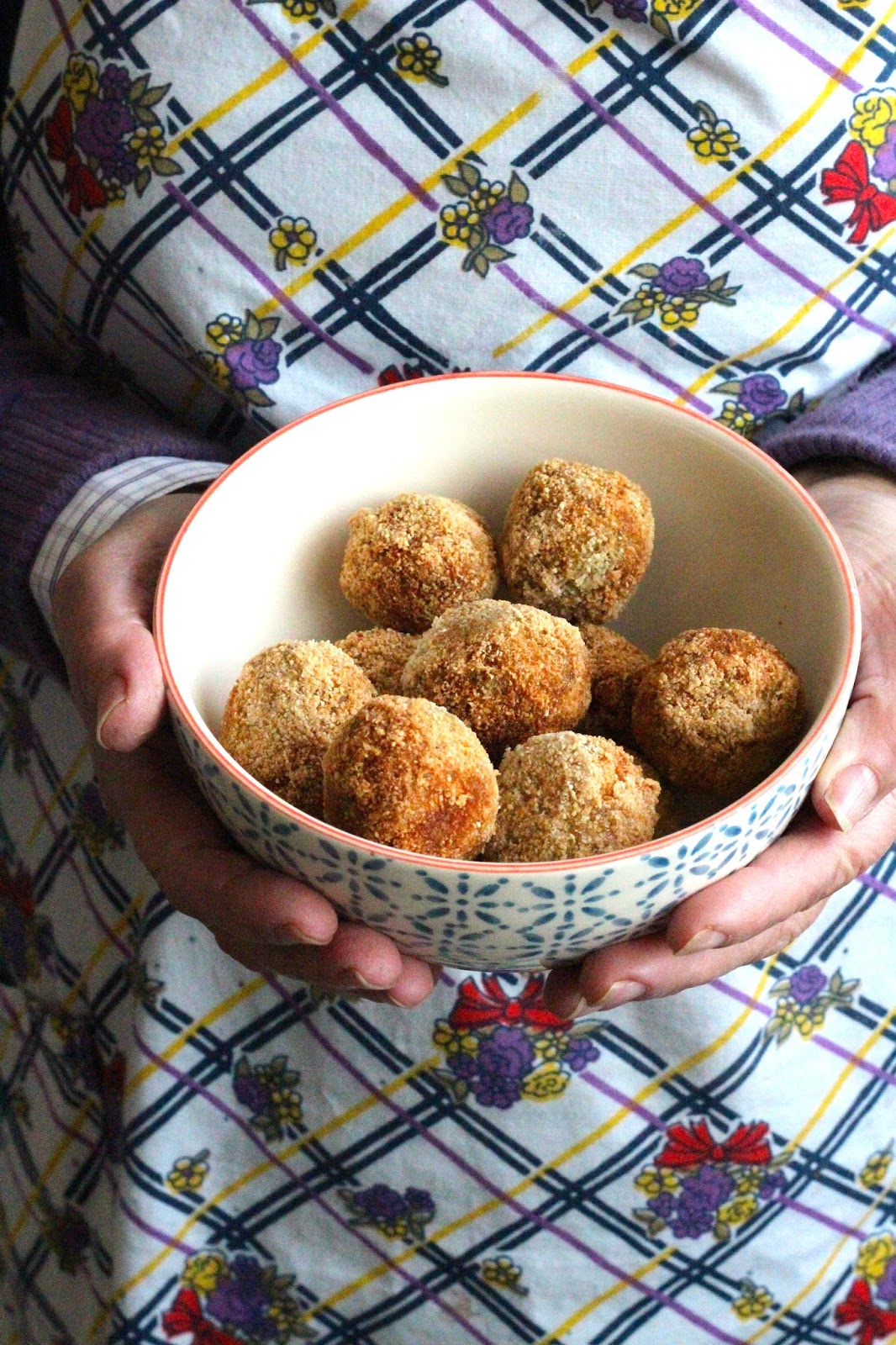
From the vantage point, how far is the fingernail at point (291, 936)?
523 mm

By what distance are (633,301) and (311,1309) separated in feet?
2.42

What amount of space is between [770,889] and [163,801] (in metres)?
0.31

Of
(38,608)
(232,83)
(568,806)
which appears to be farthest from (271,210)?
(568,806)

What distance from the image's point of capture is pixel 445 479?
71 centimetres

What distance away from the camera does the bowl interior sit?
63cm

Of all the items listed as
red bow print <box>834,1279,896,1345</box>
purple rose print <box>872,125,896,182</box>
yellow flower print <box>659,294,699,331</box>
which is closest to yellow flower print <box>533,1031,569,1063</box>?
red bow print <box>834,1279,896,1345</box>

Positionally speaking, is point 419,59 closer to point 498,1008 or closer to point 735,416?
point 735,416

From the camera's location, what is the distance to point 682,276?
72 cm

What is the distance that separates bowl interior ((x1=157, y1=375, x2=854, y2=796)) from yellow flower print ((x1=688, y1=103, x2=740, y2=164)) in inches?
5.6

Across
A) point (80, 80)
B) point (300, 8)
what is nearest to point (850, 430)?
point (300, 8)

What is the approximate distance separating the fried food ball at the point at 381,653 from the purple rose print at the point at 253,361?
19 cm

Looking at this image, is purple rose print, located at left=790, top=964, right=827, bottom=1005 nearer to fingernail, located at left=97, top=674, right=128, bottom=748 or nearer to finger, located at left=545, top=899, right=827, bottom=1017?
finger, located at left=545, top=899, right=827, bottom=1017

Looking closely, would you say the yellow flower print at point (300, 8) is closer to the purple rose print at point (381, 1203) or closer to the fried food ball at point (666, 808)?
the fried food ball at point (666, 808)

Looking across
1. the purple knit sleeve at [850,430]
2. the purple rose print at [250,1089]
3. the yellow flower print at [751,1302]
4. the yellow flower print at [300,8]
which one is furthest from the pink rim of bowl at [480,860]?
the yellow flower print at [751,1302]
